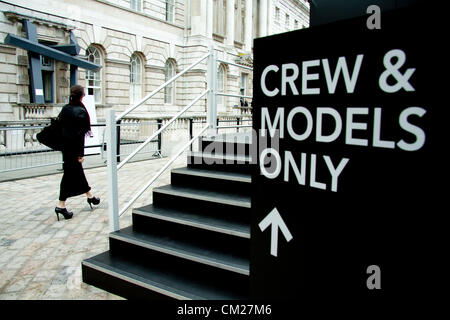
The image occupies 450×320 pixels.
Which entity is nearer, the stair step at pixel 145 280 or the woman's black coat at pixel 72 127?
the stair step at pixel 145 280

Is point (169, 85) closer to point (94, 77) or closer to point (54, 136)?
point (94, 77)

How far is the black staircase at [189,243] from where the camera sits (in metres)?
2.98

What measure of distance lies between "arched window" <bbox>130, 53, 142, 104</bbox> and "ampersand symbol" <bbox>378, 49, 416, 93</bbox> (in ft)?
69.4

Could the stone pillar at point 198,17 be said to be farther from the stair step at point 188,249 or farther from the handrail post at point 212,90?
the stair step at point 188,249

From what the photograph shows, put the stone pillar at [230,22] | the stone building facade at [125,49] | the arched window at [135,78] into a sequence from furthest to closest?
the stone pillar at [230,22]
the arched window at [135,78]
the stone building facade at [125,49]

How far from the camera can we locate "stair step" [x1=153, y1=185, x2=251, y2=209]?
11.9 feet

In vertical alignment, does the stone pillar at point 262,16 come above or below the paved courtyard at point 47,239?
above

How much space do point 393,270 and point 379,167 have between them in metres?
0.33

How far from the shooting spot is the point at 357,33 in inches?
46.1

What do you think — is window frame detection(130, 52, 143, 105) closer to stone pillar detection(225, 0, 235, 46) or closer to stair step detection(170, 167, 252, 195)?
stone pillar detection(225, 0, 235, 46)

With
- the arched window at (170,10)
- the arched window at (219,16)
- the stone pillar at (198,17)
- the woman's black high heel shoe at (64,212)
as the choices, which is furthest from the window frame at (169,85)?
the woman's black high heel shoe at (64,212)

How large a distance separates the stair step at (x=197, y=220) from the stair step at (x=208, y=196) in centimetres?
18

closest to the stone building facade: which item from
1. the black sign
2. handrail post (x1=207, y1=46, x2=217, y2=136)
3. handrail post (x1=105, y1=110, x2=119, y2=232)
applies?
handrail post (x1=207, y1=46, x2=217, y2=136)
